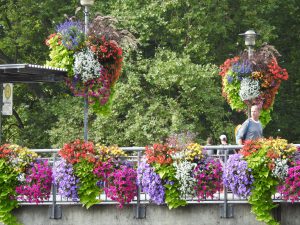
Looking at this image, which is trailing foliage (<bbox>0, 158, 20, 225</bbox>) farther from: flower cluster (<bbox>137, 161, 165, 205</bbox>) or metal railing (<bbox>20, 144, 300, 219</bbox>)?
flower cluster (<bbox>137, 161, 165, 205</bbox>)

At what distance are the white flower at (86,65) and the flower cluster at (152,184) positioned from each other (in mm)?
3944

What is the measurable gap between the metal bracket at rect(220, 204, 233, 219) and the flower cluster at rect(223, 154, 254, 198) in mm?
302

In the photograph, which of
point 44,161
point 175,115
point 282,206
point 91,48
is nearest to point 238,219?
point 282,206

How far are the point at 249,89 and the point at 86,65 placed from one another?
4.94 metres

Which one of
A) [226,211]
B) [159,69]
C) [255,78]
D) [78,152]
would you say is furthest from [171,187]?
[159,69]

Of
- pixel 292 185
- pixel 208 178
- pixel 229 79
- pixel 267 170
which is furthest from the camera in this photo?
pixel 229 79

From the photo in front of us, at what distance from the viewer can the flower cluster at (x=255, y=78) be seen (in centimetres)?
2939

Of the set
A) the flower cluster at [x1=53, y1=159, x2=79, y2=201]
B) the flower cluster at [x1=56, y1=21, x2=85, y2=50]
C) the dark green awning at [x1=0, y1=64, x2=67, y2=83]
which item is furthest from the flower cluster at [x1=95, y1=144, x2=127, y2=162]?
the flower cluster at [x1=56, y1=21, x2=85, y2=50]

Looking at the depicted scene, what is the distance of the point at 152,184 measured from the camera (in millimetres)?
22547

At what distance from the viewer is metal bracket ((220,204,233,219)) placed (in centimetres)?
2209

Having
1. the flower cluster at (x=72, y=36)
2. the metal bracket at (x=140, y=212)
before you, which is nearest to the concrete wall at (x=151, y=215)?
the metal bracket at (x=140, y=212)

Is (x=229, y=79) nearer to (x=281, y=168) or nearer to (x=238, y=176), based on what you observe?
(x=238, y=176)

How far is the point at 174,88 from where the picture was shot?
42656 millimetres

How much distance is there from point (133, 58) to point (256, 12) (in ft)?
15.8
